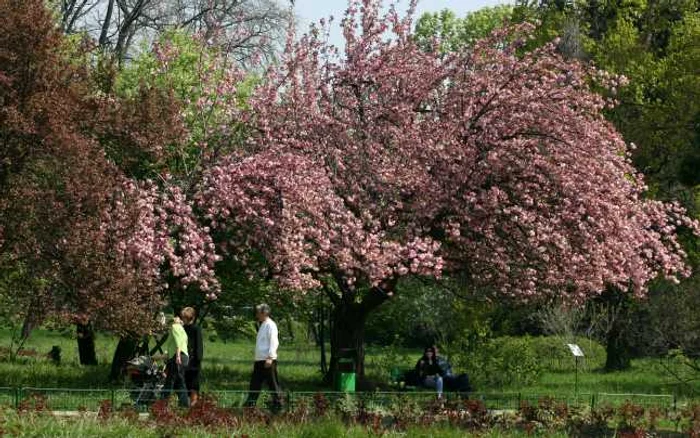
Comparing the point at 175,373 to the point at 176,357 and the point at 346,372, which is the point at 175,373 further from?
the point at 346,372

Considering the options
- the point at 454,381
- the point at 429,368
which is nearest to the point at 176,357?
the point at 429,368

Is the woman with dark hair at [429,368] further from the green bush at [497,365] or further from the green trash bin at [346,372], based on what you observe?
the green bush at [497,365]

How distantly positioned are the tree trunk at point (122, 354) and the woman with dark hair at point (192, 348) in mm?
4602

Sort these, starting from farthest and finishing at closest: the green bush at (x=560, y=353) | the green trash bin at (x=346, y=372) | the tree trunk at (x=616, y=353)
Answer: the green bush at (x=560, y=353) → the tree trunk at (x=616, y=353) → the green trash bin at (x=346, y=372)

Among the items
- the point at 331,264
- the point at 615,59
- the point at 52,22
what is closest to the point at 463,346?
the point at 331,264

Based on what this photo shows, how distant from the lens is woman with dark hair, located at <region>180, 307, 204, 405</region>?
57.2 feet

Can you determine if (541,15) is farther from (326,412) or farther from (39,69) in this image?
(326,412)

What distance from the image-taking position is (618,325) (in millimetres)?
33500

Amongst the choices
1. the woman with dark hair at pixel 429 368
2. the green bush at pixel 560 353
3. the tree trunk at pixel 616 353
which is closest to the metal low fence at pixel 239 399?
the woman with dark hair at pixel 429 368

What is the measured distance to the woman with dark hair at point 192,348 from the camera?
57.2 ft

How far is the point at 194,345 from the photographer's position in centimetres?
1750

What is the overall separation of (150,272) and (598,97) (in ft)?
28.9

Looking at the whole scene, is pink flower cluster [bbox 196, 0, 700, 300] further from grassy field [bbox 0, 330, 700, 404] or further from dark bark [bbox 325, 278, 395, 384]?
grassy field [bbox 0, 330, 700, 404]

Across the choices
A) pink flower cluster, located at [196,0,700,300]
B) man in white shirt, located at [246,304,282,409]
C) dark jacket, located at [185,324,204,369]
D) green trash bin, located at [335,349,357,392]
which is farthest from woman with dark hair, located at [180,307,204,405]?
green trash bin, located at [335,349,357,392]
